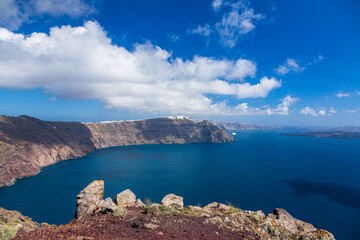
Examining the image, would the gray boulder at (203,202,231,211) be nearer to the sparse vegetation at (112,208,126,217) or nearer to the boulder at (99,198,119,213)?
the sparse vegetation at (112,208,126,217)

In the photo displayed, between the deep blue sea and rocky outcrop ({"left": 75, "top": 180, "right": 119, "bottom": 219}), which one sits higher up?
rocky outcrop ({"left": 75, "top": 180, "right": 119, "bottom": 219})

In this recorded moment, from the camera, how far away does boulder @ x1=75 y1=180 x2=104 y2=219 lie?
1380 cm

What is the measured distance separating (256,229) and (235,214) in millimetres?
1923

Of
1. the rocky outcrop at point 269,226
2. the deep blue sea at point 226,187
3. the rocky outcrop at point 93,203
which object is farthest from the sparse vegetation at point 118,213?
the deep blue sea at point 226,187

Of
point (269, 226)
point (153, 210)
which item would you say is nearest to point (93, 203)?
point (153, 210)

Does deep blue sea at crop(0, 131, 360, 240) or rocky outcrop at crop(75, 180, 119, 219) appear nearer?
rocky outcrop at crop(75, 180, 119, 219)

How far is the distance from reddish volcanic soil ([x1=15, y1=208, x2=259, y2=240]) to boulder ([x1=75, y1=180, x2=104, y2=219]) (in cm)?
143

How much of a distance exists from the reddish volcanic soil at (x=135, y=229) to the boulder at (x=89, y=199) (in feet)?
4.71

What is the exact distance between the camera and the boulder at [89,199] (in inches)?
543

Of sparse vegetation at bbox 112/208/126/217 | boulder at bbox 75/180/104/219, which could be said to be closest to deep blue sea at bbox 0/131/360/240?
boulder at bbox 75/180/104/219

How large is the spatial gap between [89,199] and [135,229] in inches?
281

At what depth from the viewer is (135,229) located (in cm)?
1050

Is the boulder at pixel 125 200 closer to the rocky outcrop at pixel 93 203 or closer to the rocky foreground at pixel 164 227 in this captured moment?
the rocky outcrop at pixel 93 203

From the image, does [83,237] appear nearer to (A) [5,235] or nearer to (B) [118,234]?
(B) [118,234]
